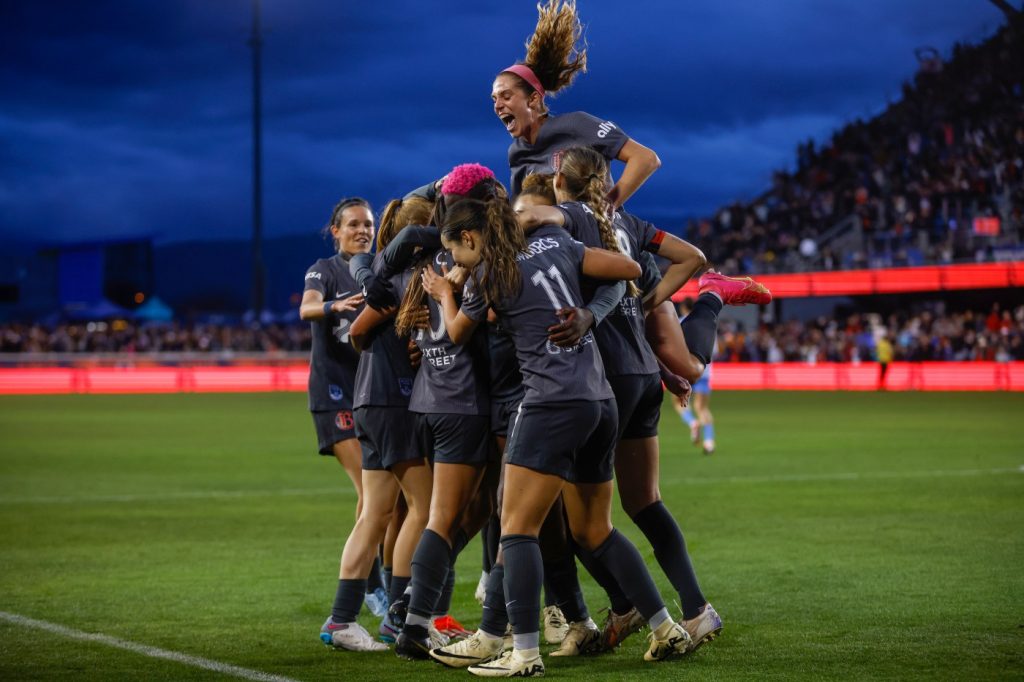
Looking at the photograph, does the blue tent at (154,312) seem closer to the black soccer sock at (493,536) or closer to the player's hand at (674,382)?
the black soccer sock at (493,536)

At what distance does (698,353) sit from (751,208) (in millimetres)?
49681

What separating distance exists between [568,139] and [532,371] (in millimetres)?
1623

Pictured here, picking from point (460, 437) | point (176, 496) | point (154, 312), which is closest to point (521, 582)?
point (460, 437)

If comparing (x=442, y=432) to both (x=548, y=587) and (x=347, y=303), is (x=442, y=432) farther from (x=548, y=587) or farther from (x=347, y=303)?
(x=347, y=303)

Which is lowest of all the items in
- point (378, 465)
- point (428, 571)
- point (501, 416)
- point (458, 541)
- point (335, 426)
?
point (428, 571)

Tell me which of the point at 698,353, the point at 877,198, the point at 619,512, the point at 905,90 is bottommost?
the point at 619,512

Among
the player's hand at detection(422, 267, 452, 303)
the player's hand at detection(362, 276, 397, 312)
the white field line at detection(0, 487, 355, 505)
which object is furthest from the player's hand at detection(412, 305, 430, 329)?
the white field line at detection(0, 487, 355, 505)

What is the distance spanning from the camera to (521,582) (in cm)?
598

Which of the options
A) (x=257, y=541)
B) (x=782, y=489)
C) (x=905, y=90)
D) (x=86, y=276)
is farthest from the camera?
(x=86, y=276)

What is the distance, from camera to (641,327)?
677 centimetres

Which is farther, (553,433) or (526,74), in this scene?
(526,74)

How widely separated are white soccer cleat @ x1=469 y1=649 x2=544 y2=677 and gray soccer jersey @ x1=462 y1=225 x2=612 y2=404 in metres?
1.14

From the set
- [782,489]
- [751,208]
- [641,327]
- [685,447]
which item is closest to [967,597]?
[641,327]

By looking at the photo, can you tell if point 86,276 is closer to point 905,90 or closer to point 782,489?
point 905,90
